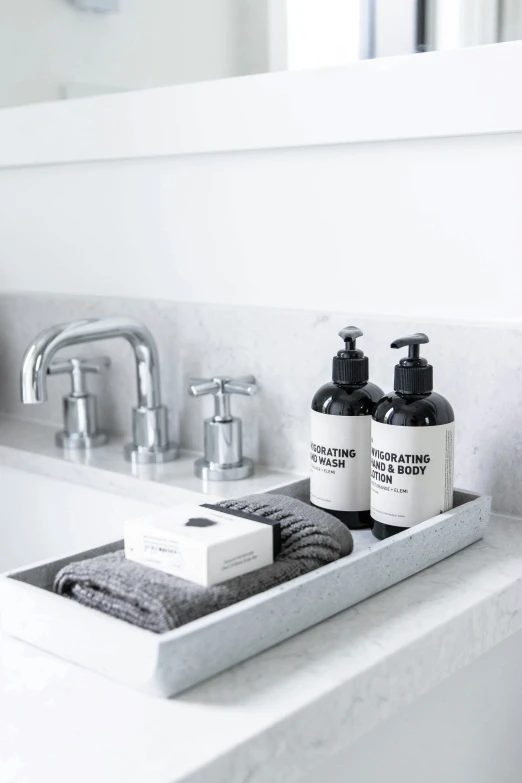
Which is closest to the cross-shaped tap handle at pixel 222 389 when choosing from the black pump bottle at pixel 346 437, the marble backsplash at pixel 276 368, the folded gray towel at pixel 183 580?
the marble backsplash at pixel 276 368

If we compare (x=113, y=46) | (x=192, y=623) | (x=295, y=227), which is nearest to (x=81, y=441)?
(x=295, y=227)

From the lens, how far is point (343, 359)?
2.56 ft

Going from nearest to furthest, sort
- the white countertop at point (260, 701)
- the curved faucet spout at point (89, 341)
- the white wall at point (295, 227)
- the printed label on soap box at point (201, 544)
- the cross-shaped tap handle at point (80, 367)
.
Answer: the white countertop at point (260, 701)
the printed label on soap box at point (201, 544)
the white wall at point (295, 227)
the curved faucet spout at point (89, 341)
the cross-shaped tap handle at point (80, 367)

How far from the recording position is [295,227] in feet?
3.15

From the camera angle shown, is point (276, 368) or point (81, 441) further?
point (81, 441)

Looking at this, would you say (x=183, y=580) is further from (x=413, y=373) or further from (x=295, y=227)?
(x=295, y=227)

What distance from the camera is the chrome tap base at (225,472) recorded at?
981 millimetres

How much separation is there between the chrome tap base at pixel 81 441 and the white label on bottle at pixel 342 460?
0.42m

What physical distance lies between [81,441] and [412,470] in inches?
21.1

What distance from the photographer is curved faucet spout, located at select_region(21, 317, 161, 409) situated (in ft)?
3.14

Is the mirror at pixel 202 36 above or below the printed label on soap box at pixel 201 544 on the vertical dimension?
above

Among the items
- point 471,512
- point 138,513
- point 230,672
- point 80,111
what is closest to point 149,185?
point 80,111

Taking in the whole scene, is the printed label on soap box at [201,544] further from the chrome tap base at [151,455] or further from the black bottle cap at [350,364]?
the chrome tap base at [151,455]

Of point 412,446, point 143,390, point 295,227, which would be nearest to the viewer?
point 412,446
